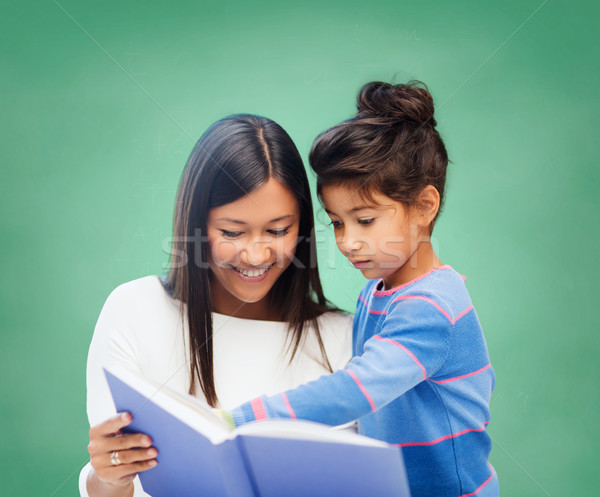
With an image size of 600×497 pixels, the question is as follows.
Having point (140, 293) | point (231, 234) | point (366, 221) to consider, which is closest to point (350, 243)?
point (366, 221)

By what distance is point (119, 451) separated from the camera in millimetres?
1193

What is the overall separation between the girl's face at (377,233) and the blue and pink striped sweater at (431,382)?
0.21 feet

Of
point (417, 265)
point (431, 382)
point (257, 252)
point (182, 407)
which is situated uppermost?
point (257, 252)

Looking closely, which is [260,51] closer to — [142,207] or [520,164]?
[142,207]

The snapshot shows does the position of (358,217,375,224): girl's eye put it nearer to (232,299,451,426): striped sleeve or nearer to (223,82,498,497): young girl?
(223,82,498,497): young girl

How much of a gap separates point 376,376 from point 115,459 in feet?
1.63

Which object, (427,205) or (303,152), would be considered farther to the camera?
(303,152)

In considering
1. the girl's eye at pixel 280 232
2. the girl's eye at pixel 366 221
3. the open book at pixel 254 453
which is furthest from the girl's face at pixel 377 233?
the open book at pixel 254 453

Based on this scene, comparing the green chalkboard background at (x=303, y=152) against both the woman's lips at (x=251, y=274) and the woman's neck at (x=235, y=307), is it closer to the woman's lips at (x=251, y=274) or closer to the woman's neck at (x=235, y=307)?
the woman's neck at (x=235, y=307)

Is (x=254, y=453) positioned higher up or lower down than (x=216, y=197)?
lower down

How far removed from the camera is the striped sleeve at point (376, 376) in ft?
3.86

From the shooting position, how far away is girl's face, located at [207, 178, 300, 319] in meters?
1.54

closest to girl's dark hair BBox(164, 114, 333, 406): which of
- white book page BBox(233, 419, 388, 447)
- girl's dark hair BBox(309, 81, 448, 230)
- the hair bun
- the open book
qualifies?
girl's dark hair BBox(309, 81, 448, 230)

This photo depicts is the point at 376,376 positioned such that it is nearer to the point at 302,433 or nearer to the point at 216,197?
the point at 302,433
